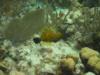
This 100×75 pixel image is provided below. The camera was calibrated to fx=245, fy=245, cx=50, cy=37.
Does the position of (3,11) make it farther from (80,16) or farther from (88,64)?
(88,64)

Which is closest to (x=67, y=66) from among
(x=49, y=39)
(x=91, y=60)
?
(x=91, y=60)

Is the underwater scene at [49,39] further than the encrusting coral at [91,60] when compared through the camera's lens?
Yes

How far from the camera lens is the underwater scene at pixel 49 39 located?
13.0 feet

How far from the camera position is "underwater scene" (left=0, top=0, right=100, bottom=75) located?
3.95 meters

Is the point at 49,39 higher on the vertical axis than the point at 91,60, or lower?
lower

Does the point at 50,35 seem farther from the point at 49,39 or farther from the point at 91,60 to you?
the point at 91,60

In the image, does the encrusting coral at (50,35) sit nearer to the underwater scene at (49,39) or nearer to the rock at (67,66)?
the underwater scene at (49,39)

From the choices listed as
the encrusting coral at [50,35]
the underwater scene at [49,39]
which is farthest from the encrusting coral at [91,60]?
the encrusting coral at [50,35]

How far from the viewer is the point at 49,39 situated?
486 centimetres

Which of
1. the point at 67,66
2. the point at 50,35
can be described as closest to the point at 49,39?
the point at 50,35

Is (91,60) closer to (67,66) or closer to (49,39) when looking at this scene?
(67,66)

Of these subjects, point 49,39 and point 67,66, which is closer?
point 67,66

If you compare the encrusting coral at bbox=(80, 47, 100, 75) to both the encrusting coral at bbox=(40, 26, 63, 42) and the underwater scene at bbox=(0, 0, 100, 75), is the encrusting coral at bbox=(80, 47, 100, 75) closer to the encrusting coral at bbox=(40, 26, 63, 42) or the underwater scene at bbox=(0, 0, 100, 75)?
the underwater scene at bbox=(0, 0, 100, 75)

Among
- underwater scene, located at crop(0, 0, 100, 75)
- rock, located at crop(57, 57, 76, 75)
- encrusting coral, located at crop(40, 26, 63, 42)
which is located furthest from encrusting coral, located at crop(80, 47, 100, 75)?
encrusting coral, located at crop(40, 26, 63, 42)
